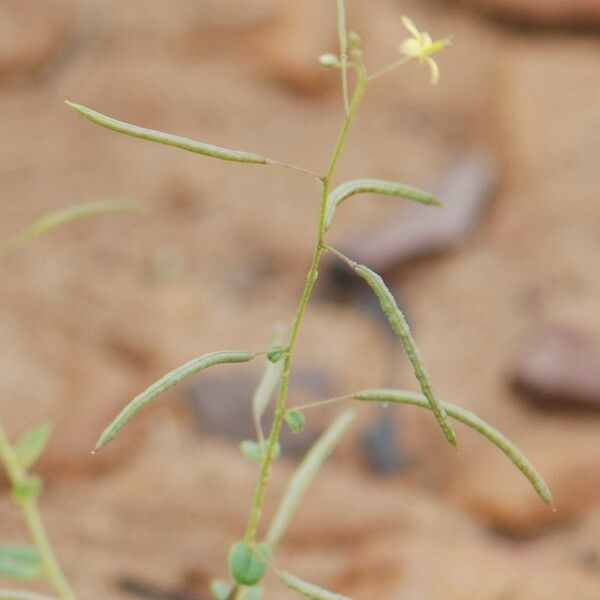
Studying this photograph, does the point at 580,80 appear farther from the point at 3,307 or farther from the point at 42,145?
the point at 3,307

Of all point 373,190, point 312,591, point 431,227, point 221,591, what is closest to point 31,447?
point 221,591

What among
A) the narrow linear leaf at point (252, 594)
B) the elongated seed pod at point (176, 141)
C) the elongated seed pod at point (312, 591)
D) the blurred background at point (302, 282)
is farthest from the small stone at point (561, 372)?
the elongated seed pod at point (176, 141)

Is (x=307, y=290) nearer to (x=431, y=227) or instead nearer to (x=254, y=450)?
(x=254, y=450)

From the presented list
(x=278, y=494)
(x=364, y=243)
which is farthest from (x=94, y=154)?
(x=278, y=494)

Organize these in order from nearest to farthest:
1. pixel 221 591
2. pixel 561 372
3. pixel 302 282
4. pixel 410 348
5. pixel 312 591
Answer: pixel 410 348 < pixel 312 591 < pixel 221 591 < pixel 561 372 < pixel 302 282

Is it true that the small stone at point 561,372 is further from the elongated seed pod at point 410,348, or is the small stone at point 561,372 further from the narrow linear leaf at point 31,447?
the elongated seed pod at point 410,348
